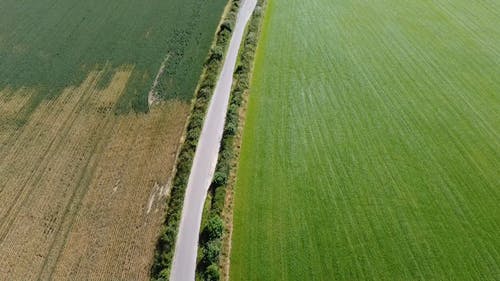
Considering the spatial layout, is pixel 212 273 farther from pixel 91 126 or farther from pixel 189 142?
pixel 91 126

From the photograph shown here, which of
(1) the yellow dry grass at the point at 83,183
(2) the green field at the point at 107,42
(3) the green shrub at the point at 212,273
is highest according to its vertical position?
(2) the green field at the point at 107,42

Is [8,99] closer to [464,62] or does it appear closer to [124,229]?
[124,229]

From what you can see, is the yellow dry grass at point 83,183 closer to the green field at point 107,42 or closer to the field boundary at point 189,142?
the field boundary at point 189,142

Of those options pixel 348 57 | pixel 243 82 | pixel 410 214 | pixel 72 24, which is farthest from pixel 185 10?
pixel 410 214

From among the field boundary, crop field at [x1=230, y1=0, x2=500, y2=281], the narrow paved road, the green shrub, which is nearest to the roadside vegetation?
the green shrub

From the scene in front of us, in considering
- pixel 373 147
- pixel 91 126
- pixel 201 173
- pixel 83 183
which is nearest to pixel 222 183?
pixel 201 173

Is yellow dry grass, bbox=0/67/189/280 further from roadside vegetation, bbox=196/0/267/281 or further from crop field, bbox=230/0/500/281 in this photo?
crop field, bbox=230/0/500/281

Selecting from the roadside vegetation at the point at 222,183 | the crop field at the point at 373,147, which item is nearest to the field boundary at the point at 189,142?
the roadside vegetation at the point at 222,183
